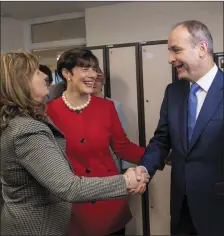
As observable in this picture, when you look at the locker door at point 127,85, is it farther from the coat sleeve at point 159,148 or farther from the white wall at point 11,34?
the white wall at point 11,34

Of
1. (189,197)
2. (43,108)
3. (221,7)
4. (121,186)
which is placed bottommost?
(189,197)

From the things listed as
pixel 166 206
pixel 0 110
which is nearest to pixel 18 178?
pixel 0 110

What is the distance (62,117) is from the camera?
168 cm

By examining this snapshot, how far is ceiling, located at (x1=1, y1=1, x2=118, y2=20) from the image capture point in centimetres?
267

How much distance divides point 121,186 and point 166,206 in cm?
132

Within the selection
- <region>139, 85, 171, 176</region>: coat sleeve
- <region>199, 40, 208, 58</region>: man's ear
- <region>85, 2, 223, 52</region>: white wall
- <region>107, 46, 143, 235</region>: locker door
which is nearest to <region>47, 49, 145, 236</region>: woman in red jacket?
<region>139, 85, 171, 176</region>: coat sleeve

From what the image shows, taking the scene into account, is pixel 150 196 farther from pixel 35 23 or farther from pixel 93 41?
pixel 35 23

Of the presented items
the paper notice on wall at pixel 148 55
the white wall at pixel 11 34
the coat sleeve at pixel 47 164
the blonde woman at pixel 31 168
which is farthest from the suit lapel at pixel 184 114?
the white wall at pixel 11 34

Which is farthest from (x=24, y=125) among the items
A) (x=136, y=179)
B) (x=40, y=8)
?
(x=40, y=8)

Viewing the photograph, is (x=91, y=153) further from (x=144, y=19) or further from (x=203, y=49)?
(x=144, y=19)

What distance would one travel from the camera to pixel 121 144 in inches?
72.6

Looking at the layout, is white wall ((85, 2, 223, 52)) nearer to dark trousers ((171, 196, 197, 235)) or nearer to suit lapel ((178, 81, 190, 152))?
suit lapel ((178, 81, 190, 152))

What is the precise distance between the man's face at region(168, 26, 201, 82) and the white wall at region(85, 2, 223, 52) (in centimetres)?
127

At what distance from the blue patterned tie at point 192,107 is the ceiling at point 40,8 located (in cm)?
141
